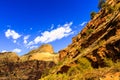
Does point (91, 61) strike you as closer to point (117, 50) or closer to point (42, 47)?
point (117, 50)

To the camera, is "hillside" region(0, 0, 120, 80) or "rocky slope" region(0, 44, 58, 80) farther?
"rocky slope" region(0, 44, 58, 80)

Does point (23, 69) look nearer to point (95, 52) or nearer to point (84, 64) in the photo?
point (84, 64)

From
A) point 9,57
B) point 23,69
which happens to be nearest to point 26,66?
point 23,69

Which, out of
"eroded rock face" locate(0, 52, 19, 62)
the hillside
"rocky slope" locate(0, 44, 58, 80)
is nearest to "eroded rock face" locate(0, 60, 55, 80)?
"rocky slope" locate(0, 44, 58, 80)

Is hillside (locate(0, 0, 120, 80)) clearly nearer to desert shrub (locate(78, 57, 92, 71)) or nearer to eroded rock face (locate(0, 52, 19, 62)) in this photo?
desert shrub (locate(78, 57, 92, 71))

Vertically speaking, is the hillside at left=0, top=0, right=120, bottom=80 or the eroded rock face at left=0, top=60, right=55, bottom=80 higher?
the eroded rock face at left=0, top=60, right=55, bottom=80

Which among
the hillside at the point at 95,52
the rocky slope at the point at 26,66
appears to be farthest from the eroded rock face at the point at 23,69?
the hillside at the point at 95,52

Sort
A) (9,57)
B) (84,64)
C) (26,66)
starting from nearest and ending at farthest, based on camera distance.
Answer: (84,64) → (26,66) → (9,57)

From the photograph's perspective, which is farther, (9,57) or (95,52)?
(9,57)

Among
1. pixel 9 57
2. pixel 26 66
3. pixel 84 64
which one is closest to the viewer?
pixel 84 64

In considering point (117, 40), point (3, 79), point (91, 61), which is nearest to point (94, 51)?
point (91, 61)

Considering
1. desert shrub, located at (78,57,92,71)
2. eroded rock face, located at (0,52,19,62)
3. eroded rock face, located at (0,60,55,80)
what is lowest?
desert shrub, located at (78,57,92,71)

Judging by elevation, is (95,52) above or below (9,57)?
below

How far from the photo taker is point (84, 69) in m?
22.7
